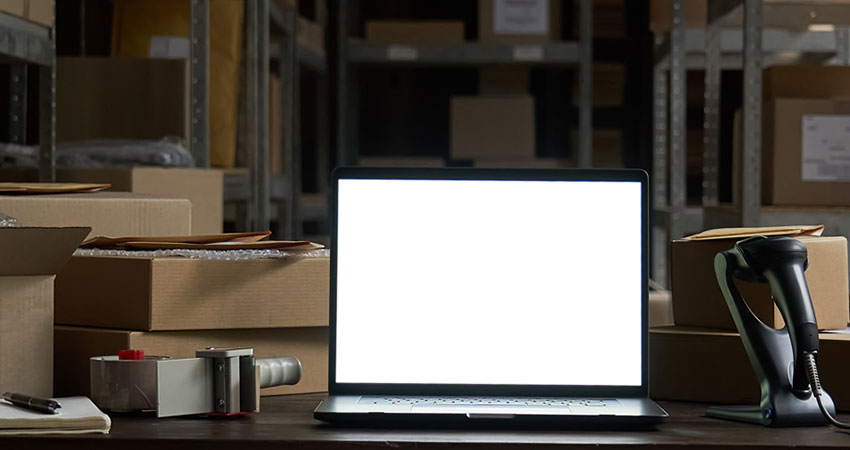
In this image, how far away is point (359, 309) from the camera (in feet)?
2.85

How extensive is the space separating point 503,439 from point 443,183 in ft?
0.81

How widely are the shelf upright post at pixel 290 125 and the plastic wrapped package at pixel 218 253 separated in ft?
5.99

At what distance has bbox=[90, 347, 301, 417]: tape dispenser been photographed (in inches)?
33.3

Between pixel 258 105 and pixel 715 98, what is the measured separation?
3.68ft

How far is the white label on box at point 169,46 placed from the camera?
220 cm

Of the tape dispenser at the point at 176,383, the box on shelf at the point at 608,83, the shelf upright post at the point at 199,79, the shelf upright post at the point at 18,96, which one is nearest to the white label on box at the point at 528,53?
the box on shelf at the point at 608,83

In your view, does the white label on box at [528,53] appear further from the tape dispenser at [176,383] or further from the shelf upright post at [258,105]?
the tape dispenser at [176,383]

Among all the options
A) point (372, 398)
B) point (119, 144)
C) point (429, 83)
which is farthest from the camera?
point (429, 83)

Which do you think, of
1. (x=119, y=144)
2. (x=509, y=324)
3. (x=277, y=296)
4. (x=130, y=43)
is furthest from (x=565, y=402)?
(x=130, y=43)

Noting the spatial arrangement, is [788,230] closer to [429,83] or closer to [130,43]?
[130,43]

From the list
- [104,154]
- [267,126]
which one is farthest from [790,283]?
[267,126]

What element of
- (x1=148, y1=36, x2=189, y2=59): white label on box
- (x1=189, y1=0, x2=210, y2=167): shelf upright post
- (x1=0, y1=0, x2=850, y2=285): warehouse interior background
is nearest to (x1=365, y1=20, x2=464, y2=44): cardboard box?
(x1=0, y1=0, x2=850, y2=285): warehouse interior background

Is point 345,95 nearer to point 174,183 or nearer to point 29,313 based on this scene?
point 174,183

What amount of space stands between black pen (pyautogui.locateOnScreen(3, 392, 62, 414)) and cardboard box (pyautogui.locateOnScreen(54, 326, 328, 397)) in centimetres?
11
